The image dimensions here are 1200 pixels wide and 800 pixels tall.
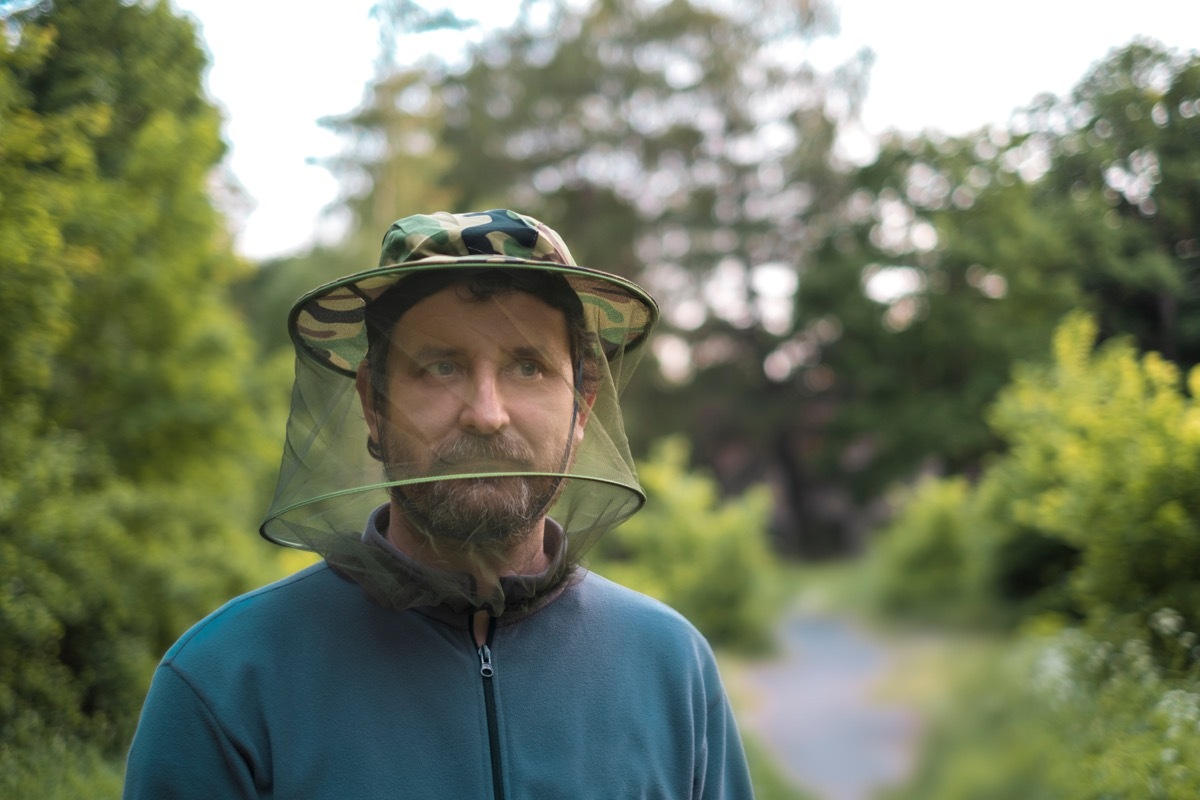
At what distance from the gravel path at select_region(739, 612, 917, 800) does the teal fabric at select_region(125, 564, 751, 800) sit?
4.64 m

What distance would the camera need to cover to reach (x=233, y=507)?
19.9ft

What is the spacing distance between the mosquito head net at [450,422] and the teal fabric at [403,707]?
9 centimetres

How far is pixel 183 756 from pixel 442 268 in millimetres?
896

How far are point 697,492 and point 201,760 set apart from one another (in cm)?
886

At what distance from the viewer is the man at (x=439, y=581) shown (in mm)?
1628

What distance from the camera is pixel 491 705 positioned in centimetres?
174

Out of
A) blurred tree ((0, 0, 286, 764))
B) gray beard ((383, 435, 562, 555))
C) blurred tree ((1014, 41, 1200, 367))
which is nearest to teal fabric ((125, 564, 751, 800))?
gray beard ((383, 435, 562, 555))

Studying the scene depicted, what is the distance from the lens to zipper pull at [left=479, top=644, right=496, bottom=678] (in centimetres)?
176

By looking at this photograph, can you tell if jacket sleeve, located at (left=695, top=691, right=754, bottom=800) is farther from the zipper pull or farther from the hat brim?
the hat brim

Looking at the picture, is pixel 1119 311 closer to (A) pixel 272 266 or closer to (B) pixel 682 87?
(A) pixel 272 266

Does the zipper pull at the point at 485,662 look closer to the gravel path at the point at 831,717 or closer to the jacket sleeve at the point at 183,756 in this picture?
the jacket sleeve at the point at 183,756

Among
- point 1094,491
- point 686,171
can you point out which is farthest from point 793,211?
point 1094,491

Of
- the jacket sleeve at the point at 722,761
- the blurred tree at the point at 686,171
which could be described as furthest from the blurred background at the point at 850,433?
the blurred tree at the point at 686,171

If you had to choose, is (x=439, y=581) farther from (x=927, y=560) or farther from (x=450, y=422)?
(x=927, y=560)
